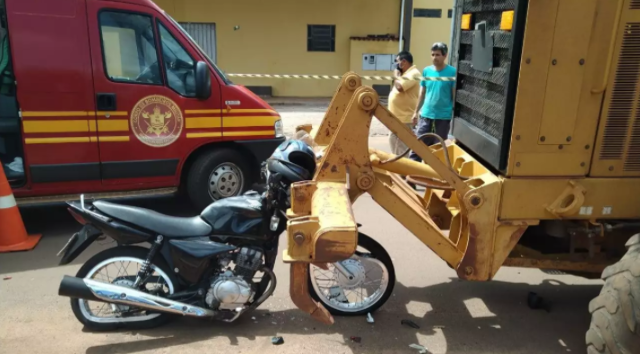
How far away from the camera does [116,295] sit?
3.29 m

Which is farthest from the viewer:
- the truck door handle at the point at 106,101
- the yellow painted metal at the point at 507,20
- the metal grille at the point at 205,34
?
the metal grille at the point at 205,34

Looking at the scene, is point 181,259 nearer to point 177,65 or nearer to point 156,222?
point 156,222

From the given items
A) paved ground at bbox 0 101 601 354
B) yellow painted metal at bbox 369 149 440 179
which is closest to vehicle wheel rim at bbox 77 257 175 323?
paved ground at bbox 0 101 601 354

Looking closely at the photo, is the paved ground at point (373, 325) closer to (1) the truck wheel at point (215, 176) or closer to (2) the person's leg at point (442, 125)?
(1) the truck wheel at point (215, 176)

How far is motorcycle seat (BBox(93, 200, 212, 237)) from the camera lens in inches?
131

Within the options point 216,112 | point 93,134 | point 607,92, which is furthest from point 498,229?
point 93,134

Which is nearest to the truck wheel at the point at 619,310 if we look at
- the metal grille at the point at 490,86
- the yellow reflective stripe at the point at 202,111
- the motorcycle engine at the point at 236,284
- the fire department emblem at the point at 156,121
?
the metal grille at the point at 490,86

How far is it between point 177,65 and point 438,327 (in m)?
3.91

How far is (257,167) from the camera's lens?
6219mm

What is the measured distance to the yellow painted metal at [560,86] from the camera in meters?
2.86

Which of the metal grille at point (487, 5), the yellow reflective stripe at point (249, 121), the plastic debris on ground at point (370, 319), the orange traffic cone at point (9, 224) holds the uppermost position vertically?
the metal grille at point (487, 5)

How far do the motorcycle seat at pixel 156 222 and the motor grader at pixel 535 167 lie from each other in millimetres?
715

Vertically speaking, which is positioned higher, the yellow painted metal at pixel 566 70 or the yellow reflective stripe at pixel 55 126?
the yellow painted metal at pixel 566 70

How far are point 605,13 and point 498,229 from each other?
1.39 metres
